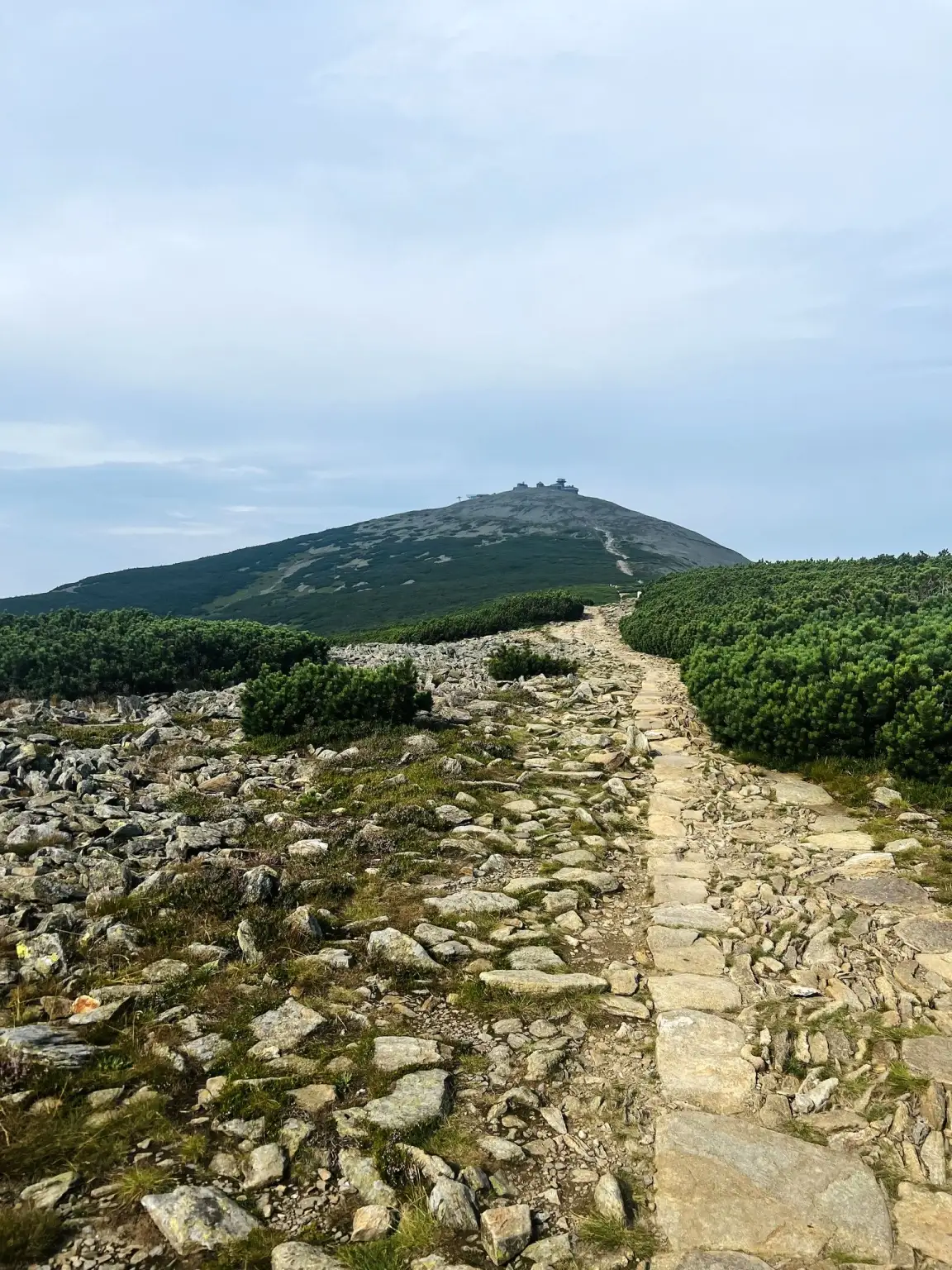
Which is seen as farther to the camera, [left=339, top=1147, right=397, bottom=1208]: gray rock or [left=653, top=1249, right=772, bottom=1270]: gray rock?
[left=339, top=1147, right=397, bottom=1208]: gray rock

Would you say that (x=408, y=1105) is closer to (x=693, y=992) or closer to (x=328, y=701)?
(x=693, y=992)

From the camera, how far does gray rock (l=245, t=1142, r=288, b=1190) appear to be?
10.5ft

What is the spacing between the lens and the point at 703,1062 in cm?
421

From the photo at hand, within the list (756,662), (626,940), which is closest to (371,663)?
(756,662)

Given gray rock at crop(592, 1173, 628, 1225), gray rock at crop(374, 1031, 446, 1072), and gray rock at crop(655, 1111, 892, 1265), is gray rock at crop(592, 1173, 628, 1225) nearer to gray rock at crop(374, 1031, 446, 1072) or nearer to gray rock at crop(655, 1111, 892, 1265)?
gray rock at crop(655, 1111, 892, 1265)

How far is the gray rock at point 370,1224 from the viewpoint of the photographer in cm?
297

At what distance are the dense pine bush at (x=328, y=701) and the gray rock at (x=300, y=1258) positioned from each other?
8839 mm

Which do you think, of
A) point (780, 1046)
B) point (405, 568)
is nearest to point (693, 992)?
point (780, 1046)

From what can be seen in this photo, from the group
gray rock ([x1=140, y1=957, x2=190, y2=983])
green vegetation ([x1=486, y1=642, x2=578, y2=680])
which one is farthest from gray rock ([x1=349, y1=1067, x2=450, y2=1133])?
green vegetation ([x1=486, y1=642, x2=578, y2=680])

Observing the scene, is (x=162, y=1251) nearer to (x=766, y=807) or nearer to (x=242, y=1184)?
(x=242, y=1184)

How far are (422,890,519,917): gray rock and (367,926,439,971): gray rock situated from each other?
24.6 inches

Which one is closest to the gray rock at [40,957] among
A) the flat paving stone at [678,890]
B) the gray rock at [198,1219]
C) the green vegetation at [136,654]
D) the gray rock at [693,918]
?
the gray rock at [198,1219]

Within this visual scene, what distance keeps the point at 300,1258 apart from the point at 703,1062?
7.97ft

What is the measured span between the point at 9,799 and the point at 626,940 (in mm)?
6704
